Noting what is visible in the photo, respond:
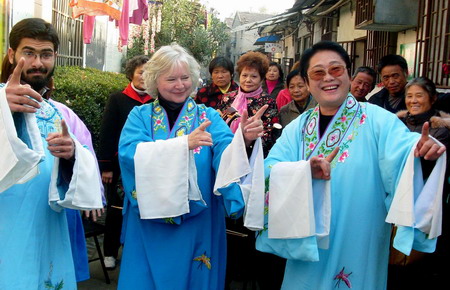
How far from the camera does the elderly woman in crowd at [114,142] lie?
4672 mm

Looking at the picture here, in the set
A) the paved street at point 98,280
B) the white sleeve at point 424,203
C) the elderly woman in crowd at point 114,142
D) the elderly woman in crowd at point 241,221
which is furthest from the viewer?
the elderly woman in crowd at point 114,142

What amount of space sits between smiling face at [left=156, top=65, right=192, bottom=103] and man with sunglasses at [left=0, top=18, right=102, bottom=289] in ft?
2.05

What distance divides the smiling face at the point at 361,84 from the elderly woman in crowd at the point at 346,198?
2.47 m

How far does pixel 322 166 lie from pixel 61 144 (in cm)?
120

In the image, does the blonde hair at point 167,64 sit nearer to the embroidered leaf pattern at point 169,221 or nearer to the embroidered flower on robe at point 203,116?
the embroidered flower on robe at point 203,116

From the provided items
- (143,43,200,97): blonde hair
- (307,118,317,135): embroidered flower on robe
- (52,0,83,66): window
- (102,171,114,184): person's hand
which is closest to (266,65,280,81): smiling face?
(102,171,114,184): person's hand

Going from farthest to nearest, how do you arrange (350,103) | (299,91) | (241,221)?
(299,91), (241,221), (350,103)

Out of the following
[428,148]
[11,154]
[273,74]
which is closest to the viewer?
[11,154]

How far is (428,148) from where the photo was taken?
2230 mm

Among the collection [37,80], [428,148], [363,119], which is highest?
[37,80]

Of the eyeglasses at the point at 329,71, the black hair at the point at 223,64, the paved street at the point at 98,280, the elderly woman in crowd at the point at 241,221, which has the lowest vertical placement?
the paved street at the point at 98,280

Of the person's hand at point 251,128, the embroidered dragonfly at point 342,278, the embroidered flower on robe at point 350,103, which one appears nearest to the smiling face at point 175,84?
the person's hand at point 251,128

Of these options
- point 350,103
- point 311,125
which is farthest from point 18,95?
point 350,103

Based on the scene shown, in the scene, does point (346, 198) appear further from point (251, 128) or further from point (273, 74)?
point (273, 74)
